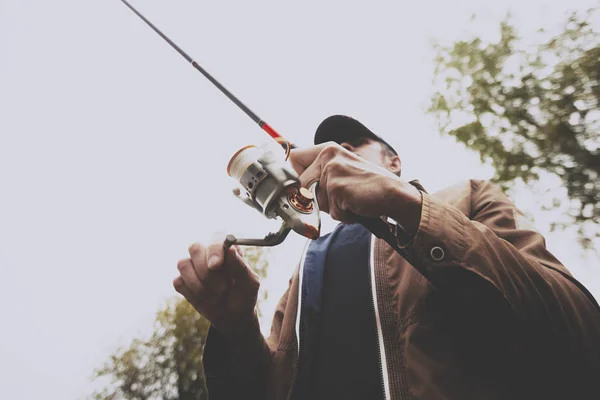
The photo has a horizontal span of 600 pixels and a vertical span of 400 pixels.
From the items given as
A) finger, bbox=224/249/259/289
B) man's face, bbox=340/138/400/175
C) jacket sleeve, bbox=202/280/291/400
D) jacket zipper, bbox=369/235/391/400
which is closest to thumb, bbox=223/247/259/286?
finger, bbox=224/249/259/289

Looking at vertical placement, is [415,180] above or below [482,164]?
above

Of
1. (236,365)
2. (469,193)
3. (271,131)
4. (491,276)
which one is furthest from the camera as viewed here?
(271,131)

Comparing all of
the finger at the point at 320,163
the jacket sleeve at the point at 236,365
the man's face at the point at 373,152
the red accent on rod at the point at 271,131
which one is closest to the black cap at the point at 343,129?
the man's face at the point at 373,152

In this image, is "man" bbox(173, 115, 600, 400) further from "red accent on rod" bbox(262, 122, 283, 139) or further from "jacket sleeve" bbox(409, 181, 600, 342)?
"red accent on rod" bbox(262, 122, 283, 139)

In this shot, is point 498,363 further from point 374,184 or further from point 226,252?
point 226,252

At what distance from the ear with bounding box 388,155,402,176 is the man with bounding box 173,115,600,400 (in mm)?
680

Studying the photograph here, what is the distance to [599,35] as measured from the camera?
18.1 ft

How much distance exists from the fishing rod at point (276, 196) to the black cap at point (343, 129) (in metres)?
1.41

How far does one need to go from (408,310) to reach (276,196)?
31.4 inches

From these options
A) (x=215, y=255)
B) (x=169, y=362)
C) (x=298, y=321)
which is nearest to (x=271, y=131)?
(x=215, y=255)

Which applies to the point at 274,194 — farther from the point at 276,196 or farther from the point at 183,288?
the point at 183,288

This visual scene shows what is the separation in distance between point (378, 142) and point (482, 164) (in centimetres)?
517

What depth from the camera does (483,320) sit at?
141 centimetres

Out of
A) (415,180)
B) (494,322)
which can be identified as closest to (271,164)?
(415,180)
